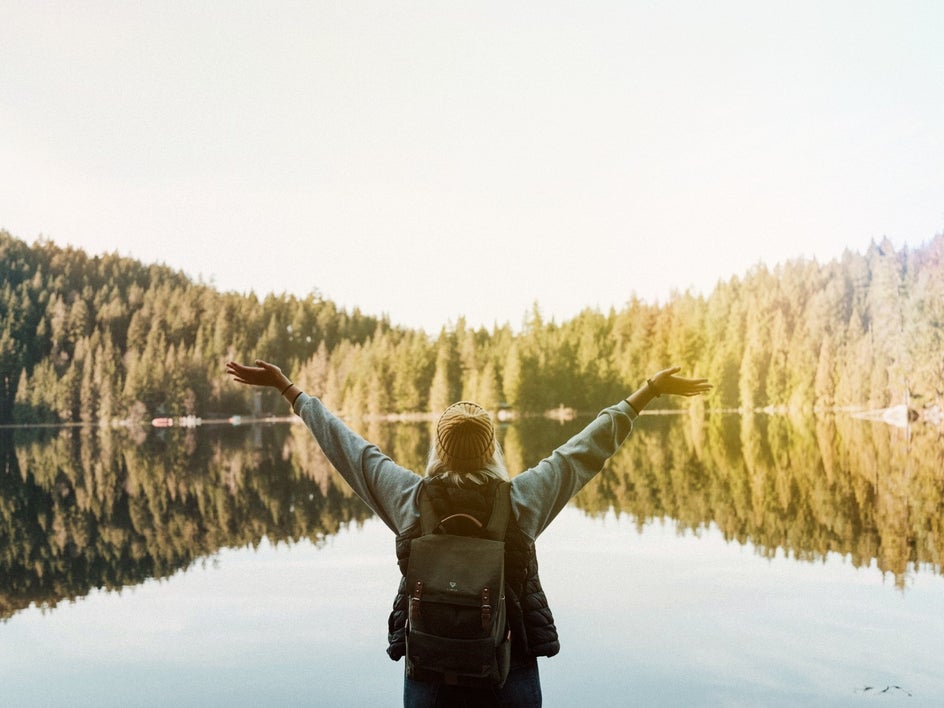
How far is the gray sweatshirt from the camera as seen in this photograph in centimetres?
230

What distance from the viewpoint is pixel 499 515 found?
2.23 m

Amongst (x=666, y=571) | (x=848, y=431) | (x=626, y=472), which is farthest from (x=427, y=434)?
(x=666, y=571)

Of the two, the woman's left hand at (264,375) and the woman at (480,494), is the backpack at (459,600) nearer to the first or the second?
the woman at (480,494)

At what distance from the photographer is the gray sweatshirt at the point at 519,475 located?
2303 mm

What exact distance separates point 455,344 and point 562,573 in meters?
15.1

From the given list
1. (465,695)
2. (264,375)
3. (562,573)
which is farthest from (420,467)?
(465,695)

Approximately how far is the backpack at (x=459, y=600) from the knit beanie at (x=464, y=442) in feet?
0.27

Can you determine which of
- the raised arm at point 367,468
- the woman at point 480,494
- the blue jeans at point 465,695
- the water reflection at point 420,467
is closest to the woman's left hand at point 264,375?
the raised arm at point 367,468

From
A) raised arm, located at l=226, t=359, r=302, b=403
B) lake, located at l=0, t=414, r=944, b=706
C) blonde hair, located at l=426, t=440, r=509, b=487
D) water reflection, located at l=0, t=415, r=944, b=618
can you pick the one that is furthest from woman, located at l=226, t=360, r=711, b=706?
water reflection, located at l=0, t=415, r=944, b=618

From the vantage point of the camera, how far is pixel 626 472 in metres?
28.9

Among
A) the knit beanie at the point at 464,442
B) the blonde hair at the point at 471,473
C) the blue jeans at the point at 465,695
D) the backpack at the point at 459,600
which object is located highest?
the knit beanie at the point at 464,442

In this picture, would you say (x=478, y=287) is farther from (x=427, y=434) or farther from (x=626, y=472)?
(x=626, y=472)

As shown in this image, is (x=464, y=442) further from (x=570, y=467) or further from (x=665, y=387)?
(x=665, y=387)

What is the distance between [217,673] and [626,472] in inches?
749
